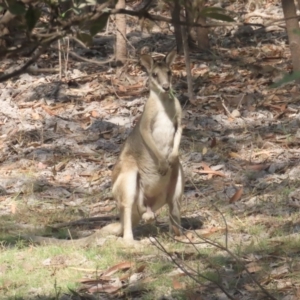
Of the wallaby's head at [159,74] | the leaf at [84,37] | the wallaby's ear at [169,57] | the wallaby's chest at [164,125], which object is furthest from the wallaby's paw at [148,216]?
the leaf at [84,37]

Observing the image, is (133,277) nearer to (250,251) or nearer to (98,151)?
(250,251)

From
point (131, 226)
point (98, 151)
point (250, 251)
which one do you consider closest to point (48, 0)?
point (250, 251)

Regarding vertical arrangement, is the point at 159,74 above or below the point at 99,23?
below

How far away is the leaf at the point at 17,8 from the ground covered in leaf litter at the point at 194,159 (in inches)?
115

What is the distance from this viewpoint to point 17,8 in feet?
6.38

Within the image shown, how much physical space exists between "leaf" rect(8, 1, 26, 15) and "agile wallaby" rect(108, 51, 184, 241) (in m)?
4.69

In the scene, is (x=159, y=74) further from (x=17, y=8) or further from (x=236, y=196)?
(x=17, y=8)

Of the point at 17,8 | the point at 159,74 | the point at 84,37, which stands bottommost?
the point at 159,74

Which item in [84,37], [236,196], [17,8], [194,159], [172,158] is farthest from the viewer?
[194,159]

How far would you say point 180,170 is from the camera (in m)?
6.81

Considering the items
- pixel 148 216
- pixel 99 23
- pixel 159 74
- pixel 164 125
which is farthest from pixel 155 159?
pixel 99 23

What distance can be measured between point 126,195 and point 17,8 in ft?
15.4

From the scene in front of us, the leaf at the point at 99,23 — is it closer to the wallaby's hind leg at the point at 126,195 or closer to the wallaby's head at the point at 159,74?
the wallaby's hind leg at the point at 126,195

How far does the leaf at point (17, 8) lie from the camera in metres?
1.94
